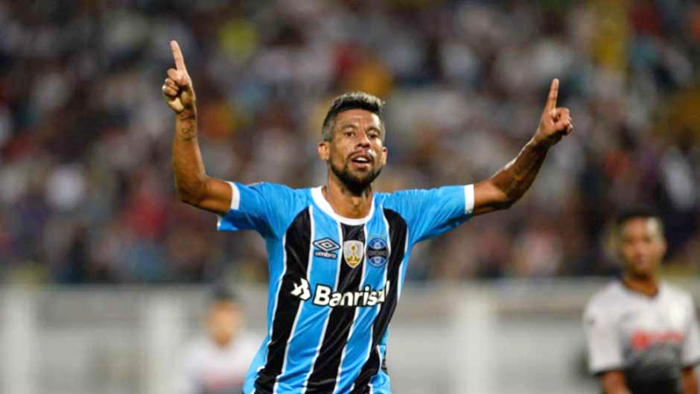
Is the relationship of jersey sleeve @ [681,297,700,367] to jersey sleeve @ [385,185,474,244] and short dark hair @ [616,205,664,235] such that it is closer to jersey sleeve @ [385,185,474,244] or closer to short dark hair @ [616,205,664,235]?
short dark hair @ [616,205,664,235]

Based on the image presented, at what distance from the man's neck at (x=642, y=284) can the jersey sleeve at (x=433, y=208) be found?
1.74m

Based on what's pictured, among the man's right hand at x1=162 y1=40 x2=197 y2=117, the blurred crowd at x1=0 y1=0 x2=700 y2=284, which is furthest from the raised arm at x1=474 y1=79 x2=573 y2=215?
the blurred crowd at x1=0 y1=0 x2=700 y2=284

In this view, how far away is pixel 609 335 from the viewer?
22.9ft

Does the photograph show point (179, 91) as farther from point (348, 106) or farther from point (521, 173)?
point (521, 173)

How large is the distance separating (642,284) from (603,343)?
1.38 feet

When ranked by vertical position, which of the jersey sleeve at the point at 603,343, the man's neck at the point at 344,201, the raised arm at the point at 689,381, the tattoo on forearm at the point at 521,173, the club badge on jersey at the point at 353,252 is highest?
the tattoo on forearm at the point at 521,173

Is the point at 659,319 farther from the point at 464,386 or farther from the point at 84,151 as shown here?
the point at 84,151

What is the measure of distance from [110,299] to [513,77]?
485cm

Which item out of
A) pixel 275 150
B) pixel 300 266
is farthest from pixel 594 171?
pixel 300 266

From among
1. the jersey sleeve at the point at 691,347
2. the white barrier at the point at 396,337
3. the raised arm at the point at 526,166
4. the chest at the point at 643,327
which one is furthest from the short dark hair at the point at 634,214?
the white barrier at the point at 396,337

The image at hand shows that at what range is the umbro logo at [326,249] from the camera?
5.34 metres

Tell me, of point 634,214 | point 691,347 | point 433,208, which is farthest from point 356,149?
point 691,347

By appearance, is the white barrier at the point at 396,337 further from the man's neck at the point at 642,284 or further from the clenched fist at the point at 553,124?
the clenched fist at the point at 553,124

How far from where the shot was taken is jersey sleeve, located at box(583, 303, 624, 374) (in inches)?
272
